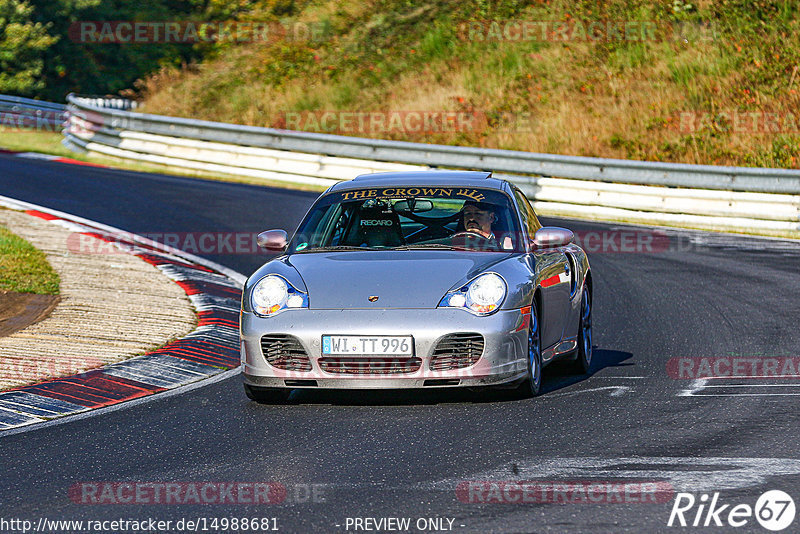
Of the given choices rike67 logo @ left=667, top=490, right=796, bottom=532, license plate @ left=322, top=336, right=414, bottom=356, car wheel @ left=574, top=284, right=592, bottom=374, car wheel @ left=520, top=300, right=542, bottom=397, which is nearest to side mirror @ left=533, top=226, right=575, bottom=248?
car wheel @ left=520, top=300, right=542, bottom=397

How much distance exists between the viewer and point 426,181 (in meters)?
8.85

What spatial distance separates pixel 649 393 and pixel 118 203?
12882 millimetres

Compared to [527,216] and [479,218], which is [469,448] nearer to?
[479,218]

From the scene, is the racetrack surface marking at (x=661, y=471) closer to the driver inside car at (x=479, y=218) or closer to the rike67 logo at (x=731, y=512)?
the rike67 logo at (x=731, y=512)

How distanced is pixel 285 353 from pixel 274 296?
1.27ft

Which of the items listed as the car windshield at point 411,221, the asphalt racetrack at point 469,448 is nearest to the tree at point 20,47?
the asphalt racetrack at point 469,448

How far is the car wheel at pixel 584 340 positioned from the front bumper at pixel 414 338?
1516 mm

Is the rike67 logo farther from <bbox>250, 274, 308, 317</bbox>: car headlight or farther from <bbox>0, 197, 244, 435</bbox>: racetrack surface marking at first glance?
<bbox>0, 197, 244, 435</bbox>: racetrack surface marking

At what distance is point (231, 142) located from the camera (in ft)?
81.4

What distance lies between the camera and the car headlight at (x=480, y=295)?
7336 millimetres

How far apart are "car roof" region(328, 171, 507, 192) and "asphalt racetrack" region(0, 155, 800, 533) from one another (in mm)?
1501

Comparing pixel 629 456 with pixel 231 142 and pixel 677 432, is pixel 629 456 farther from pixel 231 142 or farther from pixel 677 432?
pixel 231 142

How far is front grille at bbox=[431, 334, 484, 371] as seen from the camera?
23.6 ft

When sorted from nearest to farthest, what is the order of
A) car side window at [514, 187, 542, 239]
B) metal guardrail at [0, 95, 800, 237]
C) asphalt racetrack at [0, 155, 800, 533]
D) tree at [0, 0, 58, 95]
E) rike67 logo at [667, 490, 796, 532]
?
rike67 logo at [667, 490, 796, 532] < asphalt racetrack at [0, 155, 800, 533] < car side window at [514, 187, 542, 239] < metal guardrail at [0, 95, 800, 237] < tree at [0, 0, 58, 95]
